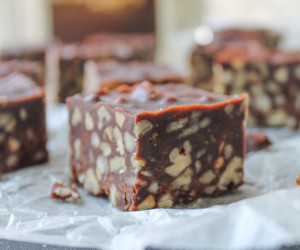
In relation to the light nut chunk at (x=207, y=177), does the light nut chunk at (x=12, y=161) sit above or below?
below

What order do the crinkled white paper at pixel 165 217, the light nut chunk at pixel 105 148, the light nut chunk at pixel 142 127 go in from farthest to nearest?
the light nut chunk at pixel 105 148
the light nut chunk at pixel 142 127
the crinkled white paper at pixel 165 217

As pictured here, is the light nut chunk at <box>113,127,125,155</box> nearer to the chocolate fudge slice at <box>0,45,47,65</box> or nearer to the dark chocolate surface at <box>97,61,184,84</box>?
the dark chocolate surface at <box>97,61,184,84</box>

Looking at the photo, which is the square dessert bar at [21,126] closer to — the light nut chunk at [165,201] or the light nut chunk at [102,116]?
the light nut chunk at [102,116]

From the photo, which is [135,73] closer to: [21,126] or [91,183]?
[21,126]

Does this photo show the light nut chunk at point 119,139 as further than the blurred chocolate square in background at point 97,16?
No

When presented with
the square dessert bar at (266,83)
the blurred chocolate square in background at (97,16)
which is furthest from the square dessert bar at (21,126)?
the blurred chocolate square in background at (97,16)

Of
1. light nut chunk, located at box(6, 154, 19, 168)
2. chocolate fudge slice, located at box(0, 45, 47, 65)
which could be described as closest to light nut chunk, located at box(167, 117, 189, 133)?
light nut chunk, located at box(6, 154, 19, 168)

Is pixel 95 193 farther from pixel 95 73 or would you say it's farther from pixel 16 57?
pixel 16 57

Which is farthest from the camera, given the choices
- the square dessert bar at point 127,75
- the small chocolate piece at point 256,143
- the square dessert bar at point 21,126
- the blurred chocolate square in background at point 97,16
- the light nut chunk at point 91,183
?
the blurred chocolate square in background at point 97,16
